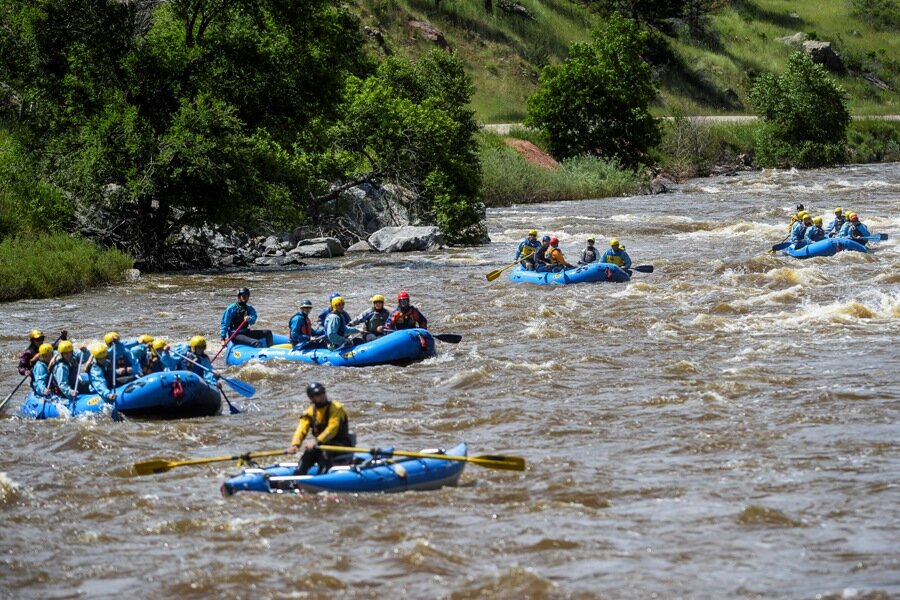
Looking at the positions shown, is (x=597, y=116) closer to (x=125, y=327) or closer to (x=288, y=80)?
(x=288, y=80)

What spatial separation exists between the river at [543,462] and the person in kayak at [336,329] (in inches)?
20.6

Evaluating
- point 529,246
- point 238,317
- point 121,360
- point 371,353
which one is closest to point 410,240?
point 529,246

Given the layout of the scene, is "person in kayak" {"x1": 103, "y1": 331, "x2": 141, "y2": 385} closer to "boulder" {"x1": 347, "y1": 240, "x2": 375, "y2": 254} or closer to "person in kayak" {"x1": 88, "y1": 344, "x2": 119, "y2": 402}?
"person in kayak" {"x1": 88, "y1": 344, "x2": 119, "y2": 402}

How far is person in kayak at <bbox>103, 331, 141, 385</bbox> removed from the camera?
553 inches

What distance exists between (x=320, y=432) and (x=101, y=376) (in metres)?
4.54

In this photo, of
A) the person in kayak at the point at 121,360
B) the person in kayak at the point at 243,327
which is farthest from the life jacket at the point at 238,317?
the person in kayak at the point at 121,360

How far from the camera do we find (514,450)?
11.7m

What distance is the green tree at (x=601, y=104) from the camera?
4903 cm

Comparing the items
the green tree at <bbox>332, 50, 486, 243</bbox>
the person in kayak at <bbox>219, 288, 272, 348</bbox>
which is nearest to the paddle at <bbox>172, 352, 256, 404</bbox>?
the person in kayak at <bbox>219, 288, 272, 348</bbox>

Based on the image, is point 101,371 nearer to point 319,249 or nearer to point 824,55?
point 319,249

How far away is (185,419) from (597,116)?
37.9 meters

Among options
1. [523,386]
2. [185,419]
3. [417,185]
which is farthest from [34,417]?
[417,185]

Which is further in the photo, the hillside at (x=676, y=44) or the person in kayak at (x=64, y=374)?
the hillside at (x=676, y=44)

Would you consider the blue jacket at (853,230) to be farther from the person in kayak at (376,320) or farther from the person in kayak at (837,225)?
the person in kayak at (376,320)
